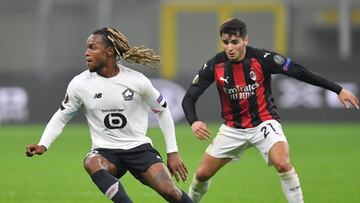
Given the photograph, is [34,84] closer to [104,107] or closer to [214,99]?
[214,99]

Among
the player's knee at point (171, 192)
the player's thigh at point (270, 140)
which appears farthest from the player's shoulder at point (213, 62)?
the player's knee at point (171, 192)

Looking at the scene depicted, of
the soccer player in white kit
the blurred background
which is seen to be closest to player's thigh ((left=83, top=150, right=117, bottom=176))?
the soccer player in white kit

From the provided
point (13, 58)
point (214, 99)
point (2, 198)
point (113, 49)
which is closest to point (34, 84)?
point (13, 58)

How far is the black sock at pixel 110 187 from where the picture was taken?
8.77 metres

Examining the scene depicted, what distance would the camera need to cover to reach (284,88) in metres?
25.4

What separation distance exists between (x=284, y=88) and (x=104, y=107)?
16.7 m

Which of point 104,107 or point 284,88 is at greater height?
point 104,107

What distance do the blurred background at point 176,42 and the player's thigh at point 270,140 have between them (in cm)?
1487

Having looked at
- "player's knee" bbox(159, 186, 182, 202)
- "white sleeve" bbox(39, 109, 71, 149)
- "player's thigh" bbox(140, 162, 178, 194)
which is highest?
"white sleeve" bbox(39, 109, 71, 149)

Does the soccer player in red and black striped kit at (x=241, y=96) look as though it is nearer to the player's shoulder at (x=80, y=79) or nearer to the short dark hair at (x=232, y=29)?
the short dark hair at (x=232, y=29)

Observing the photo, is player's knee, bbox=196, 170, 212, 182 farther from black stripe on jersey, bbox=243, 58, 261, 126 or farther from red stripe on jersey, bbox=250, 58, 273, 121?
red stripe on jersey, bbox=250, 58, 273, 121

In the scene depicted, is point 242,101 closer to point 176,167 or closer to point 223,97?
point 223,97

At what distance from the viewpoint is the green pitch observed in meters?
12.7

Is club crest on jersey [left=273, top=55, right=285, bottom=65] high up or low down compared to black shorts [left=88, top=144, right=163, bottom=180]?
up
